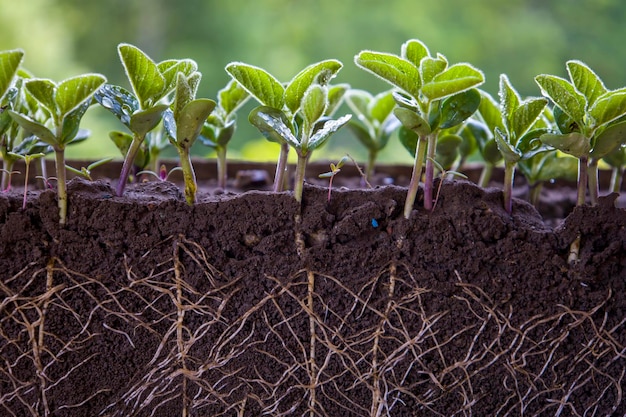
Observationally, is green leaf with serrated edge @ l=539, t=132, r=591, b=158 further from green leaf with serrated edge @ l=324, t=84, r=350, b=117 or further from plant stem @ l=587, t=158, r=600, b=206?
green leaf with serrated edge @ l=324, t=84, r=350, b=117

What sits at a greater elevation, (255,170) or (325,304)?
(255,170)

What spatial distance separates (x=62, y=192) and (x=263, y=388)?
0.31 m

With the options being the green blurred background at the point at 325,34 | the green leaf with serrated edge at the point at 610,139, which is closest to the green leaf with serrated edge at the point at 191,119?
the green leaf with serrated edge at the point at 610,139

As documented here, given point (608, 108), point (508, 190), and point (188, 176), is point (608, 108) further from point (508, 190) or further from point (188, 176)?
point (188, 176)

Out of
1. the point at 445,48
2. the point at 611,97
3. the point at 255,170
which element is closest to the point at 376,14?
the point at 445,48

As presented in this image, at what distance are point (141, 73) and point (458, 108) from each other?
1.16 feet

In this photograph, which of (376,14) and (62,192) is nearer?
(62,192)

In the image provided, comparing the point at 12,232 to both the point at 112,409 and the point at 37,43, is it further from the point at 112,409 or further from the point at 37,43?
the point at 37,43

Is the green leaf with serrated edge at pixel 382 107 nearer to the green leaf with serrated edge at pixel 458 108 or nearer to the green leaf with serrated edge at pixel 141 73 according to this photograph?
the green leaf with serrated edge at pixel 458 108

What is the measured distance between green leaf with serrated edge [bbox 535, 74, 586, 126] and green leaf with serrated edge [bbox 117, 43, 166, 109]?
0.41 metres

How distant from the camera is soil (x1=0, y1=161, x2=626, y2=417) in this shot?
709mm

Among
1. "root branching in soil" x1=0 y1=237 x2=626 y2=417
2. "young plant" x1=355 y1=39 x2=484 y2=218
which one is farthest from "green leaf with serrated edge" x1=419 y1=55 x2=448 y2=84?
"root branching in soil" x1=0 y1=237 x2=626 y2=417

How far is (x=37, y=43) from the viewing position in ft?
7.45

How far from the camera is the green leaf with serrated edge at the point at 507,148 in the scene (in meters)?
0.70
